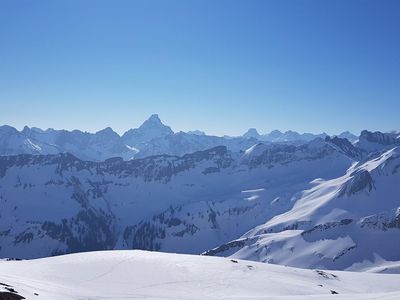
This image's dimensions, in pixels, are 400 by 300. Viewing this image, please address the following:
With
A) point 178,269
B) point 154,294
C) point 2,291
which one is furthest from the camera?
point 178,269

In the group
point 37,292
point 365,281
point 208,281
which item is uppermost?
point 37,292

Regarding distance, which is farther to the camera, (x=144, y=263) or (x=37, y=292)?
(x=144, y=263)

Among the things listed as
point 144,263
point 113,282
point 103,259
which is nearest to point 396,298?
point 113,282

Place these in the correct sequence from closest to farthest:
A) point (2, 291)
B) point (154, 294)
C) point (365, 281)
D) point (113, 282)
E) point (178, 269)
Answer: point (2, 291) < point (154, 294) < point (113, 282) < point (178, 269) < point (365, 281)

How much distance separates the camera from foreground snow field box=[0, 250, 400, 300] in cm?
5585

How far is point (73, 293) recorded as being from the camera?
172 ft

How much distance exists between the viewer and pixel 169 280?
71375mm

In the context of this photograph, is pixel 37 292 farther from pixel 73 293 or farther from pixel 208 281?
pixel 208 281

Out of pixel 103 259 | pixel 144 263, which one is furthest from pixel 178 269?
pixel 103 259

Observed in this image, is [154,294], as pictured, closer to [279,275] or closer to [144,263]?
[144,263]

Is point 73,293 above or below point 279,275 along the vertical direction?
above

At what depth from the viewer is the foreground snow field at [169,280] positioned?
55847 mm

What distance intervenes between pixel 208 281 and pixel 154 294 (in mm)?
15336

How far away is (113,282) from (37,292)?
21505mm
